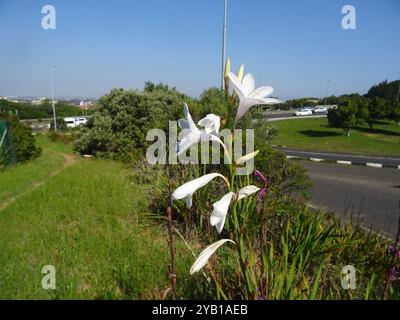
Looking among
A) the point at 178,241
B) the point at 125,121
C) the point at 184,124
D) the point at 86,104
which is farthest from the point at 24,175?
the point at 86,104

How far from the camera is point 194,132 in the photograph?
135 centimetres

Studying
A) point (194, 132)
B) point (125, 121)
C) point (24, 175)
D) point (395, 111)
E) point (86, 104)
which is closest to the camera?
point (194, 132)

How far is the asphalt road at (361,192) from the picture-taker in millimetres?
6607

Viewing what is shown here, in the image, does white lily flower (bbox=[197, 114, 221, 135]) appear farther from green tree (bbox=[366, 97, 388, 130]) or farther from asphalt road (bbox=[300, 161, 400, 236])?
green tree (bbox=[366, 97, 388, 130])

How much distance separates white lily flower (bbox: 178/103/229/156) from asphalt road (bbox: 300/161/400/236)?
443 centimetres

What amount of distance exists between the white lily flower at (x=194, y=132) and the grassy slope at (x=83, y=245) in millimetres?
1725

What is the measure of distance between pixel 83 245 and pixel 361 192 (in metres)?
8.62

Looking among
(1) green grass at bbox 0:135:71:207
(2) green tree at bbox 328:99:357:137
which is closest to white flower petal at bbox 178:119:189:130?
(1) green grass at bbox 0:135:71:207

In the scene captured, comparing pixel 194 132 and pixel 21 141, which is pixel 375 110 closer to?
pixel 21 141

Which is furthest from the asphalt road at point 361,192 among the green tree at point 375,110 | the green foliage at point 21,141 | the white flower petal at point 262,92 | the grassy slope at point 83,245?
the green tree at point 375,110

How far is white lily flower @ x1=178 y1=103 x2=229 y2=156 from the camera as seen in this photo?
4.30 ft

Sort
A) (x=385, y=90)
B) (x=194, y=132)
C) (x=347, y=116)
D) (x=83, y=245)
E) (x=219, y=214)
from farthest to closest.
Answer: (x=385, y=90) → (x=347, y=116) → (x=83, y=245) → (x=194, y=132) → (x=219, y=214)

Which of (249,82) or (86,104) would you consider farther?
(86,104)

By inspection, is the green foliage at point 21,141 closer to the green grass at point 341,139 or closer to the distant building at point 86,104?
the distant building at point 86,104
